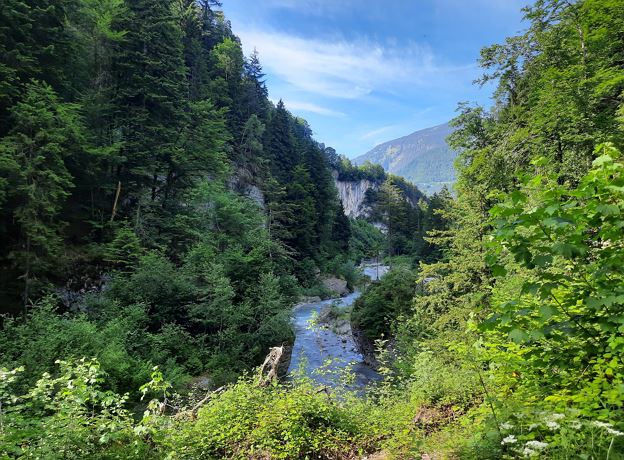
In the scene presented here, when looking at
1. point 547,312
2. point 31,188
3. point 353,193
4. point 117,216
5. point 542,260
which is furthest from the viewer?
point 353,193

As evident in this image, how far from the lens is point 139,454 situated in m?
4.45

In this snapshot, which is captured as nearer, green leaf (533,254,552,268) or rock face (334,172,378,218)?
green leaf (533,254,552,268)

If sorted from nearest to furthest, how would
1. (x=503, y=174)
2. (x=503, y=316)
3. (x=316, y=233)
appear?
1. (x=503, y=316)
2. (x=503, y=174)
3. (x=316, y=233)

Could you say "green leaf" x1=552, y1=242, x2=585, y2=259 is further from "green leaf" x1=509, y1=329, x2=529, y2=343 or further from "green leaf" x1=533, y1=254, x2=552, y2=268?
"green leaf" x1=509, y1=329, x2=529, y2=343

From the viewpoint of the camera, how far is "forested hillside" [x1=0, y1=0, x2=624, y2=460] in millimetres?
2578

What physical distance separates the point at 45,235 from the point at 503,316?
16439 millimetres

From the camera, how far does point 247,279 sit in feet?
66.2

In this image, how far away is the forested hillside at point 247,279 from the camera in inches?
102

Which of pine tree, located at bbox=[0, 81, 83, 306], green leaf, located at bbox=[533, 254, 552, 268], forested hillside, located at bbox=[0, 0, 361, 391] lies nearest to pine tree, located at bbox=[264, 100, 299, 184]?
forested hillside, located at bbox=[0, 0, 361, 391]

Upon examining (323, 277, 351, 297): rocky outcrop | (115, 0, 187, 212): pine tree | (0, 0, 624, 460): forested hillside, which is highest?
(115, 0, 187, 212): pine tree

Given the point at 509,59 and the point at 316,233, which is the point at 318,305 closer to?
the point at 316,233

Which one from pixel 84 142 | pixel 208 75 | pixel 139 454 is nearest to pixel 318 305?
pixel 84 142

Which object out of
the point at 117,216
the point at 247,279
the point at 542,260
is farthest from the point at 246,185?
the point at 542,260

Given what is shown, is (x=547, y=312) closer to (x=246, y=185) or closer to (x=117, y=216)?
(x=117, y=216)
